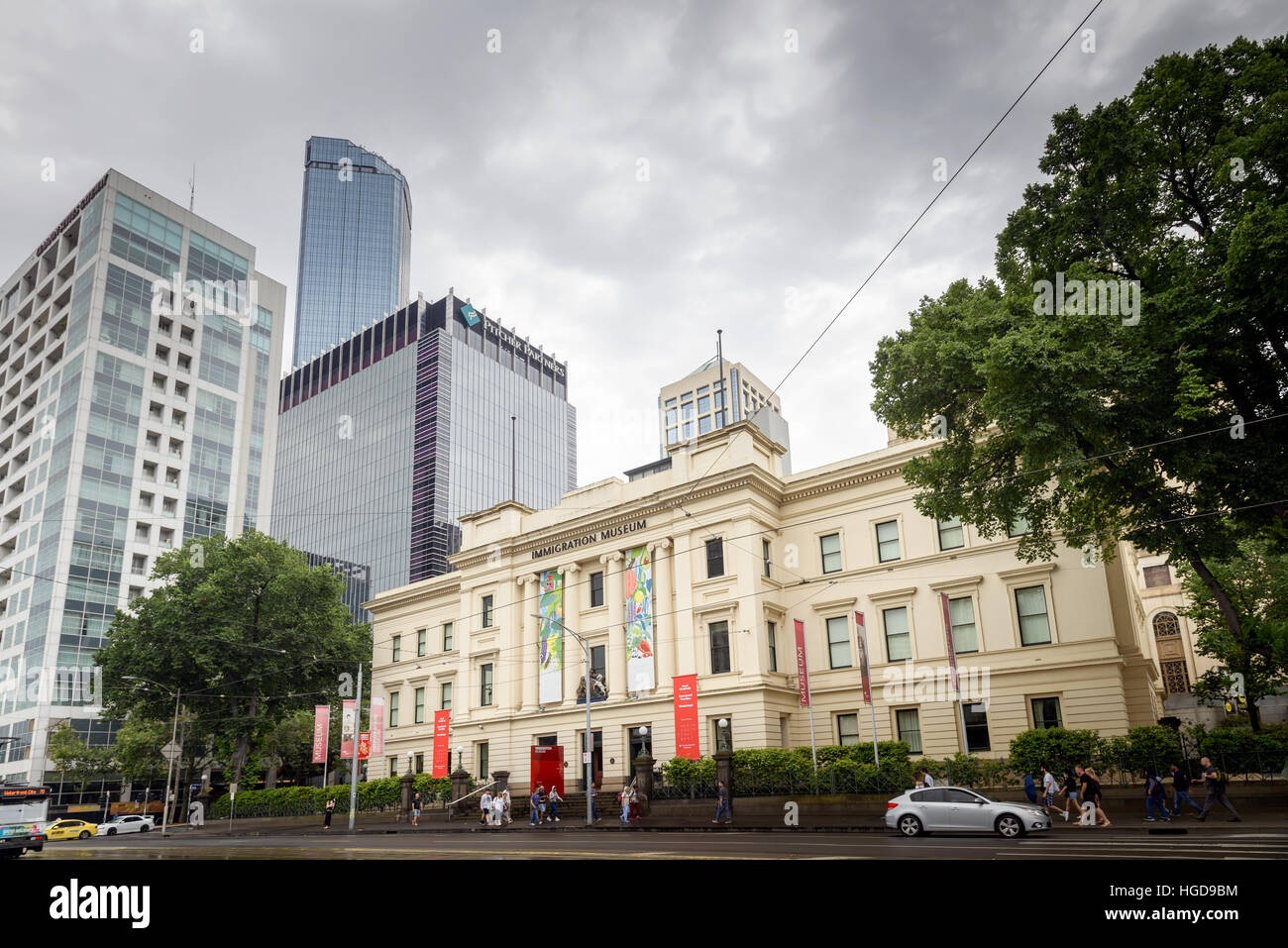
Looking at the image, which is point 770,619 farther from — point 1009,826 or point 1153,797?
→ point 1009,826

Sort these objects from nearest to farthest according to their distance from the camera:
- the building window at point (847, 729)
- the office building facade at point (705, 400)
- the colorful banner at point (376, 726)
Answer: the building window at point (847, 729), the colorful banner at point (376, 726), the office building facade at point (705, 400)

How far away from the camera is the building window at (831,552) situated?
4088cm

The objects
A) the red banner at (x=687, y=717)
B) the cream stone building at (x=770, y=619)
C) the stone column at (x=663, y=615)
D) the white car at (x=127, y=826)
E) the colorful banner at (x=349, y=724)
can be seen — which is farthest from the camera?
the white car at (x=127, y=826)

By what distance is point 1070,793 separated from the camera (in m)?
24.7

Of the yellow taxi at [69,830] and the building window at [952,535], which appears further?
the yellow taxi at [69,830]

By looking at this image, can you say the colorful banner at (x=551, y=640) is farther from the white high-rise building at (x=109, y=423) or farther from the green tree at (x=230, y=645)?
the white high-rise building at (x=109, y=423)

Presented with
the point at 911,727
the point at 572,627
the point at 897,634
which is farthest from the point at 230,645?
the point at 911,727

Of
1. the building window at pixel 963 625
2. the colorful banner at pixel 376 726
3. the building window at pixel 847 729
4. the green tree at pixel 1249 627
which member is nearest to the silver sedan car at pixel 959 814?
the green tree at pixel 1249 627

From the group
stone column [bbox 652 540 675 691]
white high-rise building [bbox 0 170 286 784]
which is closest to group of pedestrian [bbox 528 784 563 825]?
stone column [bbox 652 540 675 691]

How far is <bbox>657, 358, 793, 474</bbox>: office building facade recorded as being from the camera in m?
126

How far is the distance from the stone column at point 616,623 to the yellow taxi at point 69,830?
33.6 meters
